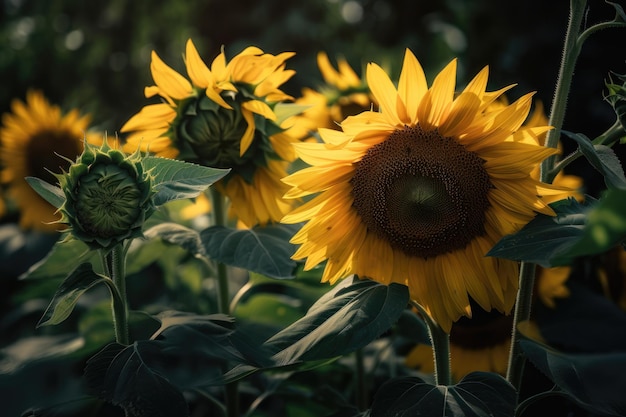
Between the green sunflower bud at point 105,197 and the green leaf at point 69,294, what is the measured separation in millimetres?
28

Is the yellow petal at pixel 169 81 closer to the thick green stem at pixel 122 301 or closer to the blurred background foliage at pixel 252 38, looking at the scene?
the thick green stem at pixel 122 301

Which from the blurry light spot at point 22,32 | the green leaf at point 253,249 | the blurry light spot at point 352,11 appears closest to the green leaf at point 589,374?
the green leaf at point 253,249

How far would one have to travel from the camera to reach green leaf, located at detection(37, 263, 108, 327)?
69cm

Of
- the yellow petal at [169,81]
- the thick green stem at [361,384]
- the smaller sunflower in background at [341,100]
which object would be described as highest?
the yellow petal at [169,81]

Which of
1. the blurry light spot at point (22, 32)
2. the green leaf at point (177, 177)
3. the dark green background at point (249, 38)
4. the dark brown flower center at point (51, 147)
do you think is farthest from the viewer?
the blurry light spot at point (22, 32)

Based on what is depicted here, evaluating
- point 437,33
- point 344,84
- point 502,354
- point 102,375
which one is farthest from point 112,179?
point 437,33

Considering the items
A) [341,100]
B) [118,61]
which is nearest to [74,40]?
[118,61]

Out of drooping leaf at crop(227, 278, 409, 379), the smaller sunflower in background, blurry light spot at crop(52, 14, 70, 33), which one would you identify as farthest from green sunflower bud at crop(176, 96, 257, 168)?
blurry light spot at crop(52, 14, 70, 33)

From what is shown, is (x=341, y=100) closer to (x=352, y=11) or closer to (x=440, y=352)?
(x=440, y=352)

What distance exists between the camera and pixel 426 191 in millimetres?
751

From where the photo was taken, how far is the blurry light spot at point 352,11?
2.76 metres

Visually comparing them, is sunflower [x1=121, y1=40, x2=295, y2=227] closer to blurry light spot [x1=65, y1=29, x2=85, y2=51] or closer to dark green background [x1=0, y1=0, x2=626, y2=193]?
dark green background [x1=0, y1=0, x2=626, y2=193]

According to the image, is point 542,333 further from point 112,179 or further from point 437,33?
point 437,33

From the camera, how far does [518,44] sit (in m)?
2.04
